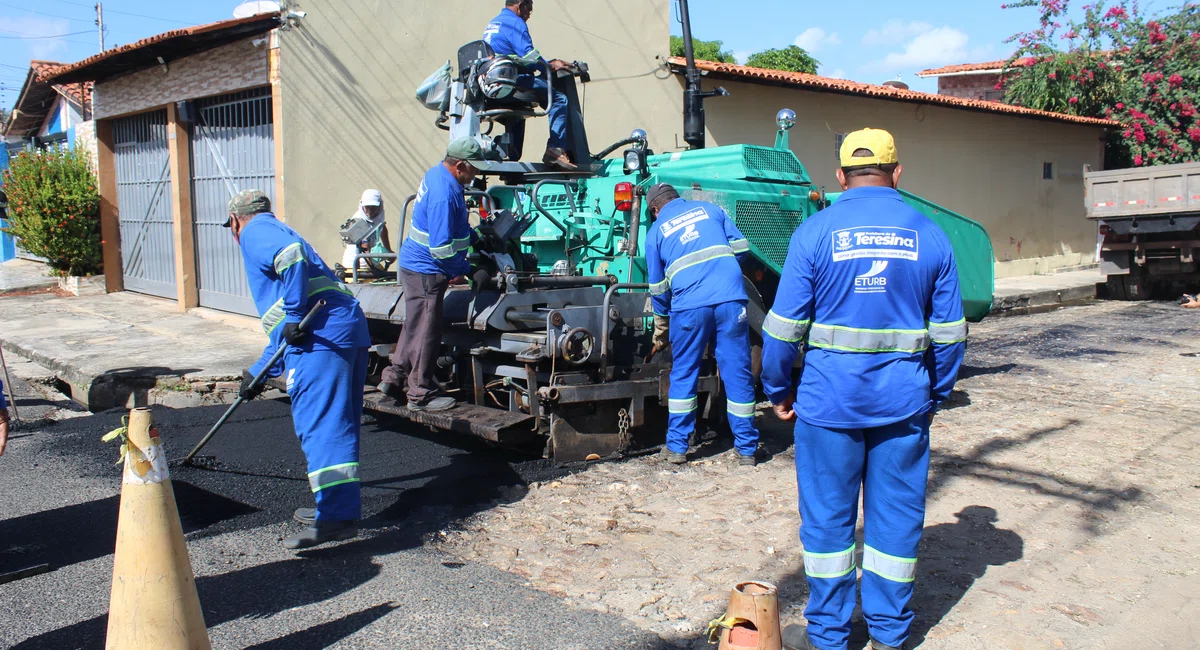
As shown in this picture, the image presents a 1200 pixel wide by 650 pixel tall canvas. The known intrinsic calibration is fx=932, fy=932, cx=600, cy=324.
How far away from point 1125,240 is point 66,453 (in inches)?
587

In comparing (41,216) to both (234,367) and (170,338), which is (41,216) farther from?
(234,367)

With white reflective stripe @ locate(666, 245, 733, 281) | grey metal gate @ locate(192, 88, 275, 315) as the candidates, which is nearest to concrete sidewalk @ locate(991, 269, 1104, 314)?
white reflective stripe @ locate(666, 245, 733, 281)

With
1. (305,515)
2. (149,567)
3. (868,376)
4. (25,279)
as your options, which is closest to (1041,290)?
(868,376)

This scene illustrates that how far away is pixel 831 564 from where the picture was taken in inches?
122

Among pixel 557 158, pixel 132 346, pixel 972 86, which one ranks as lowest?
pixel 132 346

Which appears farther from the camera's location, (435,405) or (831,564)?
(435,405)

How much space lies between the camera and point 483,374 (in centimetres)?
580

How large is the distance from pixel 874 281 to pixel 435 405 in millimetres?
3115

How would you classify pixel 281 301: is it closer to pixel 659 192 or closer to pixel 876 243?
pixel 659 192

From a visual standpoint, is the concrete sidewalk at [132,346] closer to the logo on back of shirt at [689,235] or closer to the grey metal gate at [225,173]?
the grey metal gate at [225,173]

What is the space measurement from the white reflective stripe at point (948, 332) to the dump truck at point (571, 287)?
7.81ft

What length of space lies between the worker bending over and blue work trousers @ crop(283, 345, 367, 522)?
1.15 meters

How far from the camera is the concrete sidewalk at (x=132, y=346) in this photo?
7848mm

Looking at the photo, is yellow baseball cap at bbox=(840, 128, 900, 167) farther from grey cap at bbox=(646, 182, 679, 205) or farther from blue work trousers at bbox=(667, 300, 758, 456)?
grey cap at bbox=(646, 182, 679, 205)
